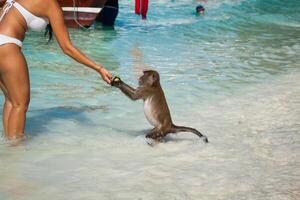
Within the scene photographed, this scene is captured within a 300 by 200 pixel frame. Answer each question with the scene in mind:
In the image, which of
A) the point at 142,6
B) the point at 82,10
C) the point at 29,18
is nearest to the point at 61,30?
the point at 29,18

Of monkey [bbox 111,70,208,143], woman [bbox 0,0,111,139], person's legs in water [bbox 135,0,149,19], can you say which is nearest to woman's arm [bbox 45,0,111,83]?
woman [bbox 0,0,111,139]

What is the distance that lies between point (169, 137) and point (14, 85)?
5.94 feet

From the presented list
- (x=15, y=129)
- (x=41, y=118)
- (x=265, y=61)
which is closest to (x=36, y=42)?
(x=265, y=61)

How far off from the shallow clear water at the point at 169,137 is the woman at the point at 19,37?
0.61 metres

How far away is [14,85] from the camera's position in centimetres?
473

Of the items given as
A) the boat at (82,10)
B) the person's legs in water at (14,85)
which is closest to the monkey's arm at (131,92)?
the person's legs in water at (14,85)

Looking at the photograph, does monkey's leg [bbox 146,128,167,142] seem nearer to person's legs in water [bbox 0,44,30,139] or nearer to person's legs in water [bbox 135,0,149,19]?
person's legs in water [bbox 0,44,30,139]

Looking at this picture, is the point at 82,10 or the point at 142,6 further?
the point at 142,6

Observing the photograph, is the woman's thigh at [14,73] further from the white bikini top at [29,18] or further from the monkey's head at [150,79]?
the monkey's head at [150,79]

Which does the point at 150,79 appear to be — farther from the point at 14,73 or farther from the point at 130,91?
the point at 14,73

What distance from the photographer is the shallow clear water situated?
432 cm

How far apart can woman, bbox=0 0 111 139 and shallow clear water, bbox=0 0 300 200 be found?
2.00 feet

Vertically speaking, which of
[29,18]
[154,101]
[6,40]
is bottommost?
[154,101]

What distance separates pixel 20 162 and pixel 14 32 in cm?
119
